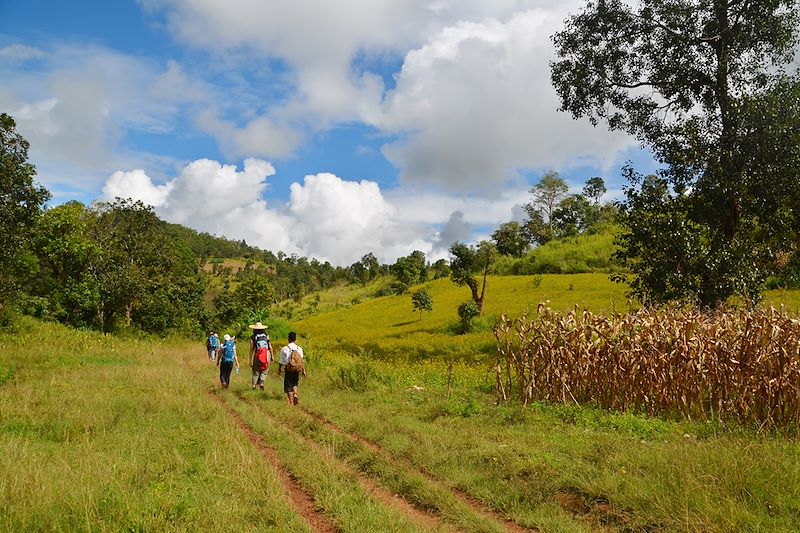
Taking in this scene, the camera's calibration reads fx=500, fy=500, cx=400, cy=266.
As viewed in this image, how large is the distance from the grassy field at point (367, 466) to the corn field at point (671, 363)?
2.70 feet

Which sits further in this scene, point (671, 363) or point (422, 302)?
point (422, 302)

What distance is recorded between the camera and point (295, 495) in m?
7.01

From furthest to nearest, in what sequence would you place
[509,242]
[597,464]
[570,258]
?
[509,242] → [570,258] → [597,464]

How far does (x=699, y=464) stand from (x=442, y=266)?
272 ft

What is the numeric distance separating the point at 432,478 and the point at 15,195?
91.0ft

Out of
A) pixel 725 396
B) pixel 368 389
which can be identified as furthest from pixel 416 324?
pixel 725 396

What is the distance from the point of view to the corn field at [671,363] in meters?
9.74

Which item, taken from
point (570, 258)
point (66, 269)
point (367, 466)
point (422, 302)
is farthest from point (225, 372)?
point (570, 258)

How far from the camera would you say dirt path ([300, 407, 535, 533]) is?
615cm

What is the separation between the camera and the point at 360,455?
8633mm

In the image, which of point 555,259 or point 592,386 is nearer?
point 592,386

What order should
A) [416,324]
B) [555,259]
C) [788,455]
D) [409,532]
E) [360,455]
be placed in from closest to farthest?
[409,532]
[788,455]
[360,455]
[416,324]
[555,259]

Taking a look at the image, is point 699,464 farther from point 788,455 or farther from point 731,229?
point 731,229

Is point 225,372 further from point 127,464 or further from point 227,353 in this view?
point 127,464
